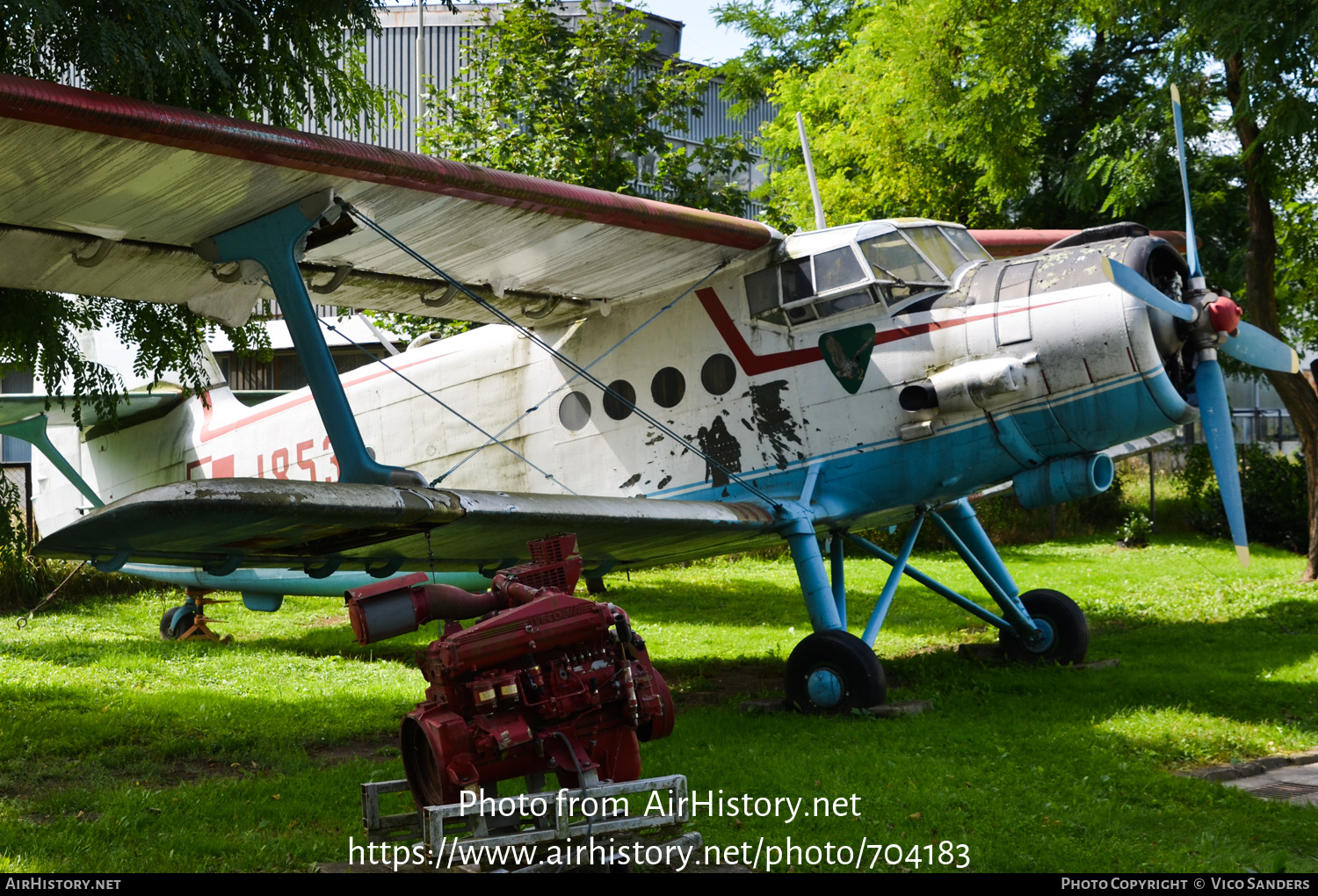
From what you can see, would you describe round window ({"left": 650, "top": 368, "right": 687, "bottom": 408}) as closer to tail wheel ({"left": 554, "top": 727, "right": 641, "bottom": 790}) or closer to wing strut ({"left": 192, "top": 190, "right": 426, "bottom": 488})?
wing strut ({"left": 192, "top": 190, "right": 426, "bottom": 488})

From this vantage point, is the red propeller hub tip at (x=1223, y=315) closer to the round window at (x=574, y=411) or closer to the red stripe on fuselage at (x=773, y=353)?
the red stripe on fuselage at (x=773, y=353)

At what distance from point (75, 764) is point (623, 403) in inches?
176

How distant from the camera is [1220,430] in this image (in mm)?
7691

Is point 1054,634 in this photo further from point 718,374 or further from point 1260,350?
point 718,374

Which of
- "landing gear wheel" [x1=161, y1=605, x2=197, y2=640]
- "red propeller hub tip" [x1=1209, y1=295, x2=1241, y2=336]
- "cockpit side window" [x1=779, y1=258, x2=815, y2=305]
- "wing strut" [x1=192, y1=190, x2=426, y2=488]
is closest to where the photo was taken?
"wing strut" [x1=192, y1=190, x2=426, y2=488]

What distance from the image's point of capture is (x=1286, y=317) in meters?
18.7

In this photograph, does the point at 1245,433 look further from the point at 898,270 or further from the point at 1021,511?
the point at 898,270

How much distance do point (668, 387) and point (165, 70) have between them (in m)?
4.23


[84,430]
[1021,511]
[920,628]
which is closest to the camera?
[920,628]

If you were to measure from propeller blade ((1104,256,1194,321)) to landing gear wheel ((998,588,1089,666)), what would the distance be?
3113mm

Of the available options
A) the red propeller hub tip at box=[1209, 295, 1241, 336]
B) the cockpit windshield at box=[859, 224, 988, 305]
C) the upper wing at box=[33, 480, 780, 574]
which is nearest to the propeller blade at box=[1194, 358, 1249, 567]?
the red propeller hub tip at box=[1209, 295, 1241, 336]

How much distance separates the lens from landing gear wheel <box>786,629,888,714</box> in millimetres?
7137

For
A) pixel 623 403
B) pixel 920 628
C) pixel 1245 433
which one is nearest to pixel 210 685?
pixel 623 403

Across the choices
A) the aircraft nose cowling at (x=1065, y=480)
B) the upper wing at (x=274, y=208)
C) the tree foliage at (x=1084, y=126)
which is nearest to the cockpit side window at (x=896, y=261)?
the upper wing at (x=274, y=208)
